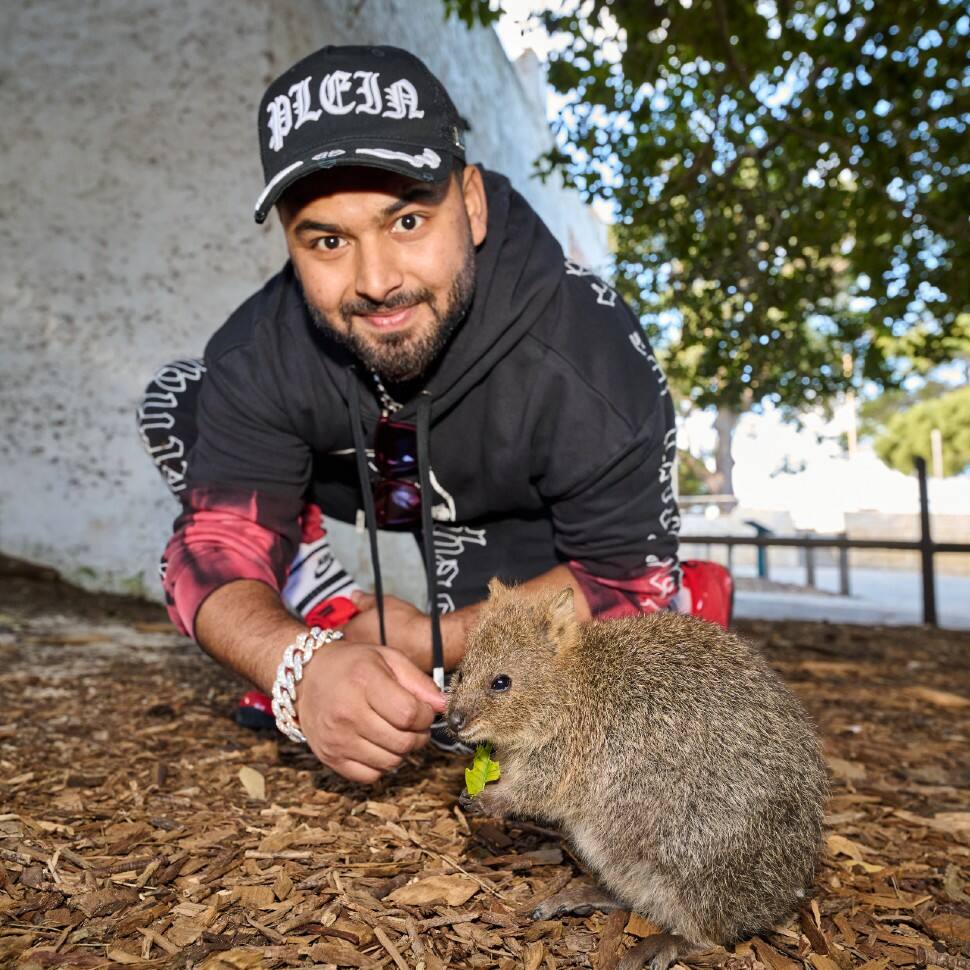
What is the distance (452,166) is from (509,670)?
50.3 inches

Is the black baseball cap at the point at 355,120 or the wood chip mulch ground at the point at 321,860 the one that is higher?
the black baseball cap at the point at 355,120

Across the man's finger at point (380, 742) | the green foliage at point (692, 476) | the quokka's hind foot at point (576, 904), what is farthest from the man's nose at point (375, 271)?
the green foliage at point (692, 476)

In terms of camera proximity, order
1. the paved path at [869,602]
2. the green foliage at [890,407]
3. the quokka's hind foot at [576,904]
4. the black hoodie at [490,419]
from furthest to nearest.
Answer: the green foliage at [890,407], the paved path at [869,602], the black hoodie at [490,419], the quokka's hind foot at [576,904]

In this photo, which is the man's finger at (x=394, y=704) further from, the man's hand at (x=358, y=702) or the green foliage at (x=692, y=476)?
the green foliage at (x=692, y=476)

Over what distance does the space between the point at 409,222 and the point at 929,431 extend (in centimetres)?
2621

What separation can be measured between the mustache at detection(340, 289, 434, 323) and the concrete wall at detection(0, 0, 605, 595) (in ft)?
12.8

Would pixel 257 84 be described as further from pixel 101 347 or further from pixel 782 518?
pixel 782 518

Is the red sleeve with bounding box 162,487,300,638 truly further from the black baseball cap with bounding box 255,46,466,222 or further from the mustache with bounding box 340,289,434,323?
the black baseball cap with bounding box 255,46,466,222

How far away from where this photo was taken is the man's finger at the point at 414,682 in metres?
1.96

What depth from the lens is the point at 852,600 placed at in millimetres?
11023

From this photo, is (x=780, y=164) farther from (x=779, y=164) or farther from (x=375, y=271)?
(x=375, y=271)

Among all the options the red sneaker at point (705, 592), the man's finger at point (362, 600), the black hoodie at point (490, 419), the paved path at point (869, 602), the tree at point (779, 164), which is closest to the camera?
the black hoodie at point (490, 419)

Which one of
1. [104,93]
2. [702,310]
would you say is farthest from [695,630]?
[104,93]

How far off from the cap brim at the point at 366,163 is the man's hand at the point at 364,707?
3.60ft
